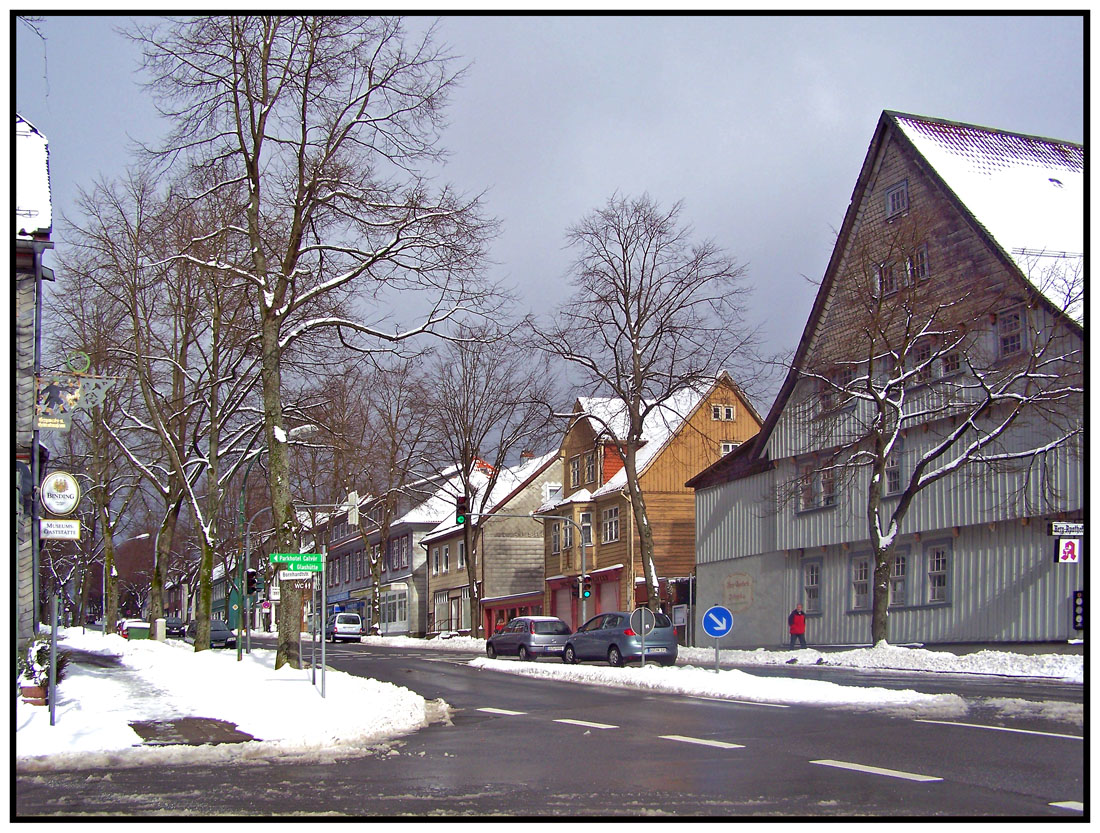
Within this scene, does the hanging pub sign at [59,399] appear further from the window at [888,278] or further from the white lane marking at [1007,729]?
the window at [888,278]

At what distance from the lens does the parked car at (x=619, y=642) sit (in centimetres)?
3294

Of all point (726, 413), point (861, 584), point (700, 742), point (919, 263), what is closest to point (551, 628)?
point (861, 584)

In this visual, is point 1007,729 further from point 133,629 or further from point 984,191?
point 133,629

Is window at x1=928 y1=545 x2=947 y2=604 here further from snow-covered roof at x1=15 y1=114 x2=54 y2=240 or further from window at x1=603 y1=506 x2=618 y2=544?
snow-covered roof at x1=15 y1=114 x2=54 y2=240

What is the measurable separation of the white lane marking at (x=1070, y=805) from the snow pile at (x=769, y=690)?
5.82m

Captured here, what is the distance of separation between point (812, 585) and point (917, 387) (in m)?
9.38

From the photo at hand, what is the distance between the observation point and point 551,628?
3984 cm

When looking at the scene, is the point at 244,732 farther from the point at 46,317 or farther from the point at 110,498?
the point at 110,498

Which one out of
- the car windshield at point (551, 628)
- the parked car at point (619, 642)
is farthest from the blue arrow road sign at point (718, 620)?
the car windshield at point (551, 628)

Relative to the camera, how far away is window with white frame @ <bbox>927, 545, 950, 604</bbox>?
1302 inches

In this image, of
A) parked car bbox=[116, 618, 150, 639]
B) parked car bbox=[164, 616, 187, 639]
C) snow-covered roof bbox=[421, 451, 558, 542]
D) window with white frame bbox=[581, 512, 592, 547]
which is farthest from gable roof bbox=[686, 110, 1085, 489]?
parked car bbox=[164, 616, 187, 639]

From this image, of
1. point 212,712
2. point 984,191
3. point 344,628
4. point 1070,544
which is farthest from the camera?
point 344,628

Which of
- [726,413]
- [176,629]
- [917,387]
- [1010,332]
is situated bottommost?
[176,629]

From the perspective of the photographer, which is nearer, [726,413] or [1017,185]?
[1017,185]
